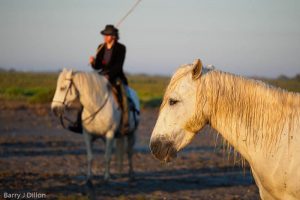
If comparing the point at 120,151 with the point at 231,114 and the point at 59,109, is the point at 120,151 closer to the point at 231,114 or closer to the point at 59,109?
the point at 59,109

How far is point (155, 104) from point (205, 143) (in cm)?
1439

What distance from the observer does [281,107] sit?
3928 millimetres

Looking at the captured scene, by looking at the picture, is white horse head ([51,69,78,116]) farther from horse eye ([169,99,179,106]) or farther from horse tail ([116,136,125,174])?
horse eye ([169,99,179,106])

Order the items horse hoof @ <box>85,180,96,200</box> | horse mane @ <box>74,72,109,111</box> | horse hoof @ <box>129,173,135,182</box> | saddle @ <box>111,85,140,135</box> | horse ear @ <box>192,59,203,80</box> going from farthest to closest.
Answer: saddle @ <box>111,85,140,135</box> < horse hoof @ <box>129,173,135,182</box> < horse mane @ <box>74,72,109,111</box> < horse hoof @ <box>85,180,96,200</box> < horse ear @ <box>192,59,203,80</box>

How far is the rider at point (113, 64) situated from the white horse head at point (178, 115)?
6.21 metres

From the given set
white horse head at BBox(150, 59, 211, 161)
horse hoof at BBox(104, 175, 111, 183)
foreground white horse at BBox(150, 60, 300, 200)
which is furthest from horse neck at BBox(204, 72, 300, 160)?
horse hoof at BBox(104, 175, 111, 183)

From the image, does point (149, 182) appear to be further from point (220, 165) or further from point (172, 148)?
point (172, 148)

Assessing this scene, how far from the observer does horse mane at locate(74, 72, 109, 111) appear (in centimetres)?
998

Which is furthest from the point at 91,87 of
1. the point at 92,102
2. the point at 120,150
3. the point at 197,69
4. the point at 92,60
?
the point at 197,69

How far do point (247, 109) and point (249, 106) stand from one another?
0.03m

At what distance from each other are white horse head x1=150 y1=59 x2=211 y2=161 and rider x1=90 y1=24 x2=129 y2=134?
6.21 m

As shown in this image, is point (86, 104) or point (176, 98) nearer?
point (176, 98)

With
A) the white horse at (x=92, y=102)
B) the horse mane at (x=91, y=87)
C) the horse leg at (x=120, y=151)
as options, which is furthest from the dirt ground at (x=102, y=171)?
the horse mane at (x=91, y=87)

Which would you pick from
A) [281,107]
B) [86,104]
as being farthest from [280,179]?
[86,104]
